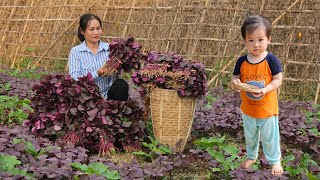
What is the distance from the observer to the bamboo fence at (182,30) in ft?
23.5

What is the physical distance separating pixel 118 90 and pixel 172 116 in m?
0.67

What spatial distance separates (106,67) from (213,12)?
3480 mm

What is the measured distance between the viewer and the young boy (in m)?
3.68

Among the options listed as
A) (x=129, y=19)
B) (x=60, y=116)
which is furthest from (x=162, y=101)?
(x=129, y=19)

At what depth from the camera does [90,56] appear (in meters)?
5.19

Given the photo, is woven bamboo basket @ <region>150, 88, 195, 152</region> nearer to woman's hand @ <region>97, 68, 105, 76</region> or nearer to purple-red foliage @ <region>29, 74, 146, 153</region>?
purple-red foliage @ <region>29, 74, 146, 153</region>

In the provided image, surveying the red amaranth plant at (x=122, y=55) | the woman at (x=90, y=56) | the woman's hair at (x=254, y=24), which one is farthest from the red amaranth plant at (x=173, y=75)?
the woman's hair at (x=254, y=24)

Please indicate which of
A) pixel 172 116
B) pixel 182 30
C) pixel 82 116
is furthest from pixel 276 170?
pixel 182 30

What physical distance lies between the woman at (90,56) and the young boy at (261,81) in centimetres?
167

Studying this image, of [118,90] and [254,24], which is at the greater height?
[254,24]

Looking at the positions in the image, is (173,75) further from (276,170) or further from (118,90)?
(276,170)

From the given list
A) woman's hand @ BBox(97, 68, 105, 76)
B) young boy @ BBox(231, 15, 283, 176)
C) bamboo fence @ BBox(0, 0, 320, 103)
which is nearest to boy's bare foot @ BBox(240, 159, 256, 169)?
young boy @ BBox(231, 15, 283, 176)

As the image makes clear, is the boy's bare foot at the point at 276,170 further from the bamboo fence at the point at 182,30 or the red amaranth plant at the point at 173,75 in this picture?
the bamboo fence at the point at 182,30

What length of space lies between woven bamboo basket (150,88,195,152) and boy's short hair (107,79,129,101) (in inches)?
16.4
